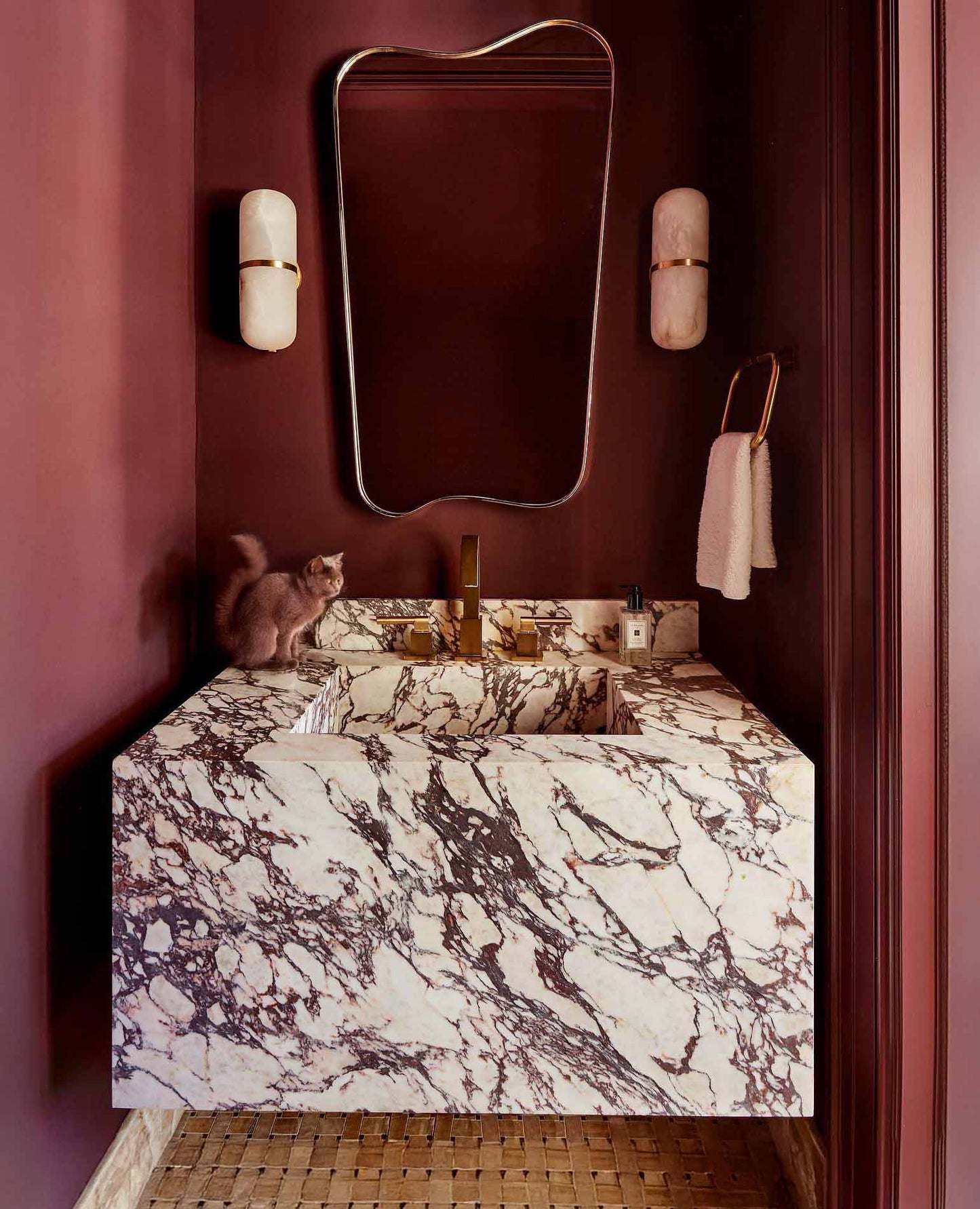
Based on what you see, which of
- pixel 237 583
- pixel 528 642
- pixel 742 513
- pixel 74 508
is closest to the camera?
pixel 74 508

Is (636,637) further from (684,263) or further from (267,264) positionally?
(267,264)

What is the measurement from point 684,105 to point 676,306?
16.5 inches

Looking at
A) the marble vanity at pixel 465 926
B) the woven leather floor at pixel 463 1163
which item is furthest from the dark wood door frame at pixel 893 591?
the woven leather floor at pixel 463 1163

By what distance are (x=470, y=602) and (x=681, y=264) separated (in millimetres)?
732

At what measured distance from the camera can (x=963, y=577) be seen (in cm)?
105

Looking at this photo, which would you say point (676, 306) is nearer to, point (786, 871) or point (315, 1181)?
point (786, 871)

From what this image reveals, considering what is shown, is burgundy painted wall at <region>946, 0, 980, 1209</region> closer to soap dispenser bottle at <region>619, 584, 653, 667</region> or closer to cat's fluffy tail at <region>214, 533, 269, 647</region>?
soap dispenser bottle at <region>619, 584, 653, 667</region>

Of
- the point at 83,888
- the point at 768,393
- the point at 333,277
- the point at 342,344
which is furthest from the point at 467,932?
the point at 333,277

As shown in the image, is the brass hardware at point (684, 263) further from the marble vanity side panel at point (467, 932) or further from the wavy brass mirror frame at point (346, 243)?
the marble vanity side panel at point (467, 932)

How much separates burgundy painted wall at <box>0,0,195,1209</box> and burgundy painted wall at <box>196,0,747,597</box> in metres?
0.15

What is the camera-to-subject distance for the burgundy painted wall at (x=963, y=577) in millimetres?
1039

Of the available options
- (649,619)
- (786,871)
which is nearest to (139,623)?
(649,619)

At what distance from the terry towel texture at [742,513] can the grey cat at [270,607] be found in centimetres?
66

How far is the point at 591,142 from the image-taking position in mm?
1631
